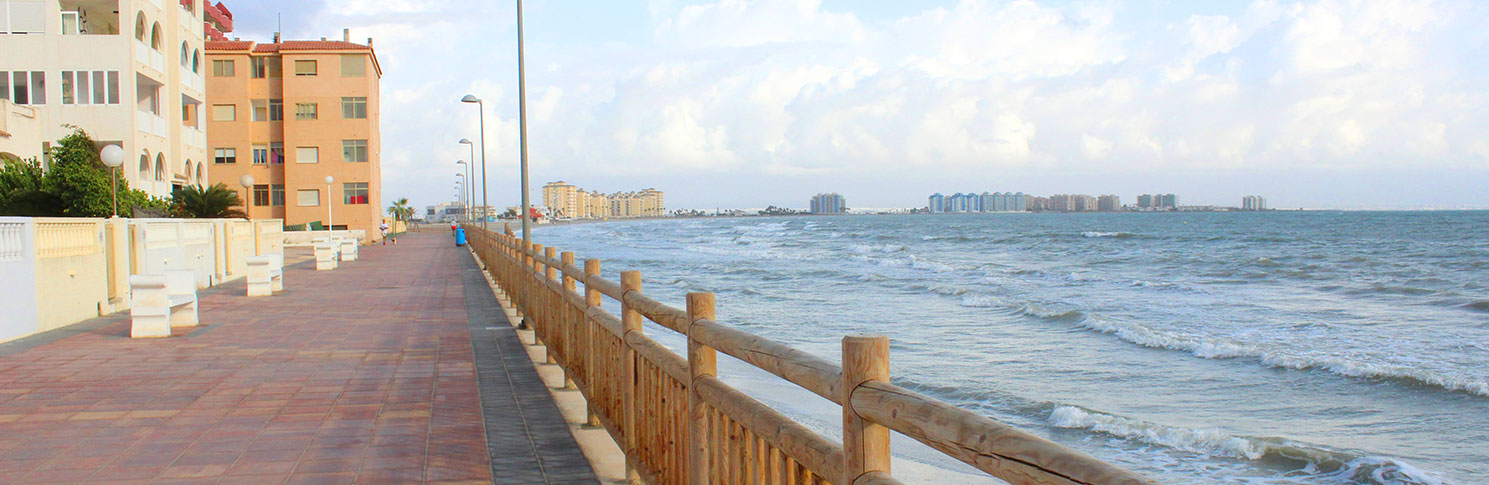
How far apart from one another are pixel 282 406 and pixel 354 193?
172 ft

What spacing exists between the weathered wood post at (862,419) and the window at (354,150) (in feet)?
191

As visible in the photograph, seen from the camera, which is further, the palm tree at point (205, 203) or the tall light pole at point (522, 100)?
the palm tree at point (205, 203)

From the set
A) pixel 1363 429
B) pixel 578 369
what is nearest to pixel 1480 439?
pixel 1363 429

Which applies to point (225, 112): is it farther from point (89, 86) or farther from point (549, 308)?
point (549, 308)

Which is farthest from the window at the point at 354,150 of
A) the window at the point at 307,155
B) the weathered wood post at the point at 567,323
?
the weathered wood post at the point at 567,323

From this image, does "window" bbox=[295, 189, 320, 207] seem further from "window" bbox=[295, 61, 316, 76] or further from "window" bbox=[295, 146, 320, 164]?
"window" bbox=[295, 61, 316, 76]

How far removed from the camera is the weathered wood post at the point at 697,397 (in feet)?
12.2

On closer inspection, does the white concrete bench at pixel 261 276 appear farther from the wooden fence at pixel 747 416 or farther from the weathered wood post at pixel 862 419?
the weathered wood post at pixel 862 419

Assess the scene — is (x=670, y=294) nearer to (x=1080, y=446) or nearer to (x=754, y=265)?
(x=754, y=265)

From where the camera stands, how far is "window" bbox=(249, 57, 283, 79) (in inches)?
2219

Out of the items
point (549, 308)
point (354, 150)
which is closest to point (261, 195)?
point (354, 150)

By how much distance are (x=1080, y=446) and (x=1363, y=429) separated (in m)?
2.78

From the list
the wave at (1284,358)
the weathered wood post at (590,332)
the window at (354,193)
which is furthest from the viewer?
the window at (354,193)

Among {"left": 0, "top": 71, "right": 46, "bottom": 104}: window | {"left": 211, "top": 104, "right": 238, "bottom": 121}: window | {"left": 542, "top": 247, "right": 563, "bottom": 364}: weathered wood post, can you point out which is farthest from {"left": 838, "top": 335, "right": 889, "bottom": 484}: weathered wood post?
{"left": 211, "top": 104, "right": 238, "bottom": 121}: window
